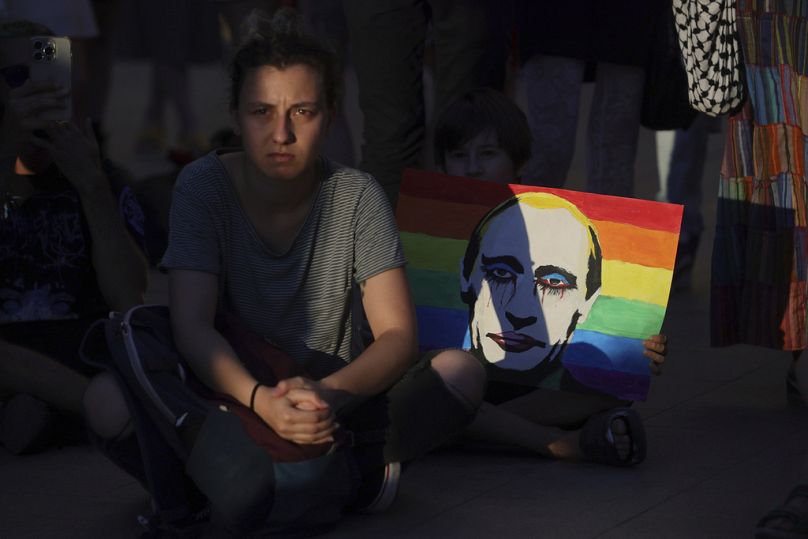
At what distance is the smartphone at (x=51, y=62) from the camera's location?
4270 mm

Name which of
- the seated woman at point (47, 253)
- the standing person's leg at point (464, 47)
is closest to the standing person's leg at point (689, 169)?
the standing person's leg at point (464, 47)

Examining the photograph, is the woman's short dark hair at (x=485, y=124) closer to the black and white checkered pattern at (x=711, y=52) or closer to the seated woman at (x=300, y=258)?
the black and white checkered pattern at (x=711, y=52)

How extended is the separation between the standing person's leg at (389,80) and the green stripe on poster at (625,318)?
1129 mm

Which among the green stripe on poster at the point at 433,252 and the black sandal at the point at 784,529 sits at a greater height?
the green stripe on poster at the point at 433,252

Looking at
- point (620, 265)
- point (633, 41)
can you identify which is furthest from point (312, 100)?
point (633, 41)

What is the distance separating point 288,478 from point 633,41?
242 cm

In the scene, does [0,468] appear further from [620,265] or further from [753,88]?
[753,88]

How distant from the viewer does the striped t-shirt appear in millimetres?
3656

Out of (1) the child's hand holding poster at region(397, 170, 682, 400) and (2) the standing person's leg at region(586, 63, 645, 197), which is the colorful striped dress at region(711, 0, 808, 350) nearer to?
(1) the child's hand holding poster at region(397, 170, 682, 400)

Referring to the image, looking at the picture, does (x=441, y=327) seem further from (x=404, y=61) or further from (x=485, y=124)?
(x=404, y=61)

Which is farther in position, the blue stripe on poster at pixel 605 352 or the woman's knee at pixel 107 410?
the blue stripe on poster at pixel 605 352

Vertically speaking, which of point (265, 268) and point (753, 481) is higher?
point (265, 268)

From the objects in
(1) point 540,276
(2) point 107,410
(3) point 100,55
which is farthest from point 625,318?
(3) point 100,55

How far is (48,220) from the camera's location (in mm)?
4281
